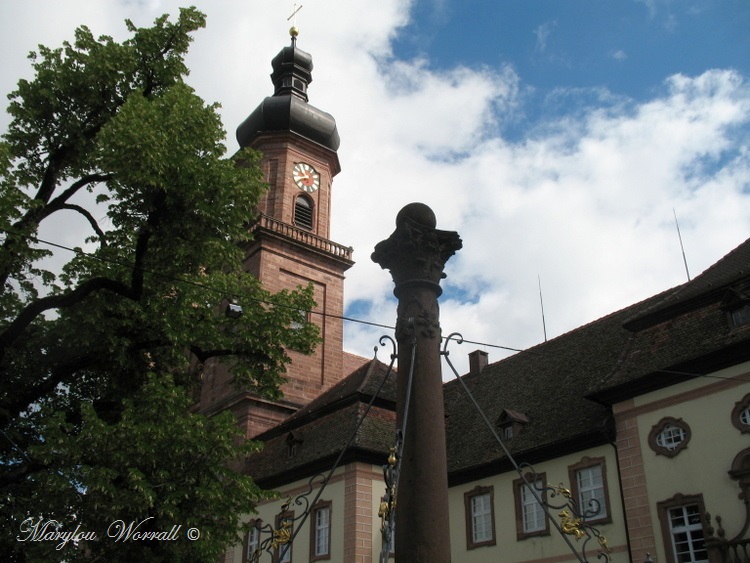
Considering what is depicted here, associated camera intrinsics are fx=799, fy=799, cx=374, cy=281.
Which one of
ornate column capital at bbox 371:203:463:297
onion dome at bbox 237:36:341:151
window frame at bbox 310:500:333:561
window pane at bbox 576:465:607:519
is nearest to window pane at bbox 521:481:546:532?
window pane at bbox 576:465:607:519

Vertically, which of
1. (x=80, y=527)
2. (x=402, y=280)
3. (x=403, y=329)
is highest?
(x=402, y=280)

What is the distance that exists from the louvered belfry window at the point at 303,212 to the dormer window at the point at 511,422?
762 inches

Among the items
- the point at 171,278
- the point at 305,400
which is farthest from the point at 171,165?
the point at 305,400

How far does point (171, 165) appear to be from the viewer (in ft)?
48.2

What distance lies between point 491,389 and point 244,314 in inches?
529

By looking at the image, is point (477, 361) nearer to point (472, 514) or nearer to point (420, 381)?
point (472, 514)

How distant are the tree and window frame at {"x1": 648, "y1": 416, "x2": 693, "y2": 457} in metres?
8.10

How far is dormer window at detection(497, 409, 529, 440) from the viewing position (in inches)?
910

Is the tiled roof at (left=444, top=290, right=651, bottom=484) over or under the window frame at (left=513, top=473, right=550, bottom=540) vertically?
over

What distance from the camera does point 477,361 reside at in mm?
30047

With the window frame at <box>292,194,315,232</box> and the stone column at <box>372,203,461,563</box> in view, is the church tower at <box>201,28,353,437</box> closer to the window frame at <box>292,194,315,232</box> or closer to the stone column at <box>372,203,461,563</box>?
the window frame at <box>292,194,315,232</box>

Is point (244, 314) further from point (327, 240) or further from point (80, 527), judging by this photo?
point (327, 240)

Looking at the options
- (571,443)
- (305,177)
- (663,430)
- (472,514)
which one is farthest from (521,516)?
(305,177)

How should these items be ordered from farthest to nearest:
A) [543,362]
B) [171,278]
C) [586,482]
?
[543,362]
[586,482]
[171,278]
